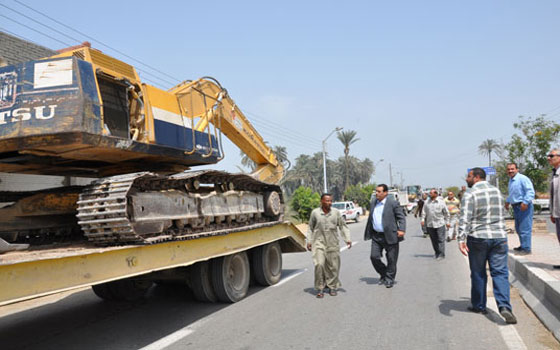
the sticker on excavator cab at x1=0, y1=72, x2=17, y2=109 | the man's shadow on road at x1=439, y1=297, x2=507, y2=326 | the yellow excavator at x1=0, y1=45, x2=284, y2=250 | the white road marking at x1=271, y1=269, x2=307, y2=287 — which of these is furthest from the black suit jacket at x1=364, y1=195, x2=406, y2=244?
the sticker on excavator cab at x1=0, y1=72, x2=17, y2=109

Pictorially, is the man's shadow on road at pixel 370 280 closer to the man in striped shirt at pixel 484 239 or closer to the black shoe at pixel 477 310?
the black shoe at pixel 477 310

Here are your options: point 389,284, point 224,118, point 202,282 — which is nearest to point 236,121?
point 224,118

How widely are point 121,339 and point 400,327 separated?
328 centimetres

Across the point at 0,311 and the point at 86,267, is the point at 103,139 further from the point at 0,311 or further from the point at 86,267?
the point at 0,311

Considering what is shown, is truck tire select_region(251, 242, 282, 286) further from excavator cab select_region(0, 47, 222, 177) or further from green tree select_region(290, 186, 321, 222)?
green tree select_region(290, 186, 321, 222)

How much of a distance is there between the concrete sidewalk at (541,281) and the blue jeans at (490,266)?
0.49 metres

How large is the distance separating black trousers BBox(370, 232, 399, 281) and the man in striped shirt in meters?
2.07

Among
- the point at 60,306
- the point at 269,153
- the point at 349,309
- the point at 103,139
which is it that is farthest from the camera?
the point at 269,153

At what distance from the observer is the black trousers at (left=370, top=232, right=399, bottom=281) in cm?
784

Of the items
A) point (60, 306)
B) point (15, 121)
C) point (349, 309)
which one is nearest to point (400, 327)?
point (349, 309)

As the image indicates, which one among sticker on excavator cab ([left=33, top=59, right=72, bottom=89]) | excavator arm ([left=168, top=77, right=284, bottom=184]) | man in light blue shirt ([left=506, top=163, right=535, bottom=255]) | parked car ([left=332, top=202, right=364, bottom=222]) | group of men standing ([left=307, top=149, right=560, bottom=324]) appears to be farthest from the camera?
parked car ([left=332, top=202, right=364, bottom=222])

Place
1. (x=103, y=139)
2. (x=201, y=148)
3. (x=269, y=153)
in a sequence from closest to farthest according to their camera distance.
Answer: (x=103, y=139)
(x=201, y=148)
(x=269, y=153)

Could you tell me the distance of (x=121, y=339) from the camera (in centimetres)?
543

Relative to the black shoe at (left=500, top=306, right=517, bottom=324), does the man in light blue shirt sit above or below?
above
